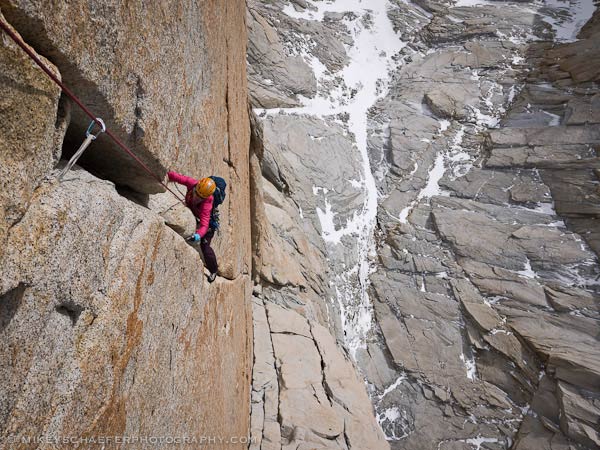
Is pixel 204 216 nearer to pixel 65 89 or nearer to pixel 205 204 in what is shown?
pixel 205 204

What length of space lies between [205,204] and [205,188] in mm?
261

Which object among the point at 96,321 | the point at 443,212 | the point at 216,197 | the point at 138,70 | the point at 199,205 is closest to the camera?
the point at 96,321

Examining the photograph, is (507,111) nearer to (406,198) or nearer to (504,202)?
(504,202)

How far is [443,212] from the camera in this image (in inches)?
782

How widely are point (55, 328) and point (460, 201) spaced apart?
70.4 ft

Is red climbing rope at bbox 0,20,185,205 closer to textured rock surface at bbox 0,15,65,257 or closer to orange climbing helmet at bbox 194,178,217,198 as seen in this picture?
textured rock surface at bbox 0,15,65,257

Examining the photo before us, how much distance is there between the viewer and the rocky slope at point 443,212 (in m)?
14.7

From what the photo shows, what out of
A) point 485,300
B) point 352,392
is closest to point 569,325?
point 485,300

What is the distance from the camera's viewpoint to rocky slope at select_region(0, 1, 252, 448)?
1.63 metres

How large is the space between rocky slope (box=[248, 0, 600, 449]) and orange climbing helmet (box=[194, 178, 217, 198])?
249 inches

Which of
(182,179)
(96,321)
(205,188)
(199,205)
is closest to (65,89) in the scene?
(96,321)

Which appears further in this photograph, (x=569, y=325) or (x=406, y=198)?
(x=406, y=198)

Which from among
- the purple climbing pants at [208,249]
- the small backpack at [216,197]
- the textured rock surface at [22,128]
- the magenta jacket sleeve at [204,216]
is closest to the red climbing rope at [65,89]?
the textured rock surface at [22,128]

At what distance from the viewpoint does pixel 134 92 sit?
2656mm
